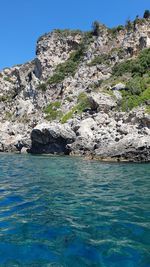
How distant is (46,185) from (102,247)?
940 cm

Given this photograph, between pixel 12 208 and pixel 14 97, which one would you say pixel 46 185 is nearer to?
pixel 12 208

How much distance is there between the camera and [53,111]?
189 ft

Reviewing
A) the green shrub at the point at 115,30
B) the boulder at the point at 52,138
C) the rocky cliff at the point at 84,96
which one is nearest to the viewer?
the rocky cliff at the point at 84,96

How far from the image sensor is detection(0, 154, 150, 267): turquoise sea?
7391 millimetres

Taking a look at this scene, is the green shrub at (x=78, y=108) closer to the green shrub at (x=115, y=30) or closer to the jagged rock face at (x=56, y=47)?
the green shrub at (x=115, y=30)

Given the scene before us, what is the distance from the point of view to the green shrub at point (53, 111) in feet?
180

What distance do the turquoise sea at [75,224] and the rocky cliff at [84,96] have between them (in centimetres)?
1526

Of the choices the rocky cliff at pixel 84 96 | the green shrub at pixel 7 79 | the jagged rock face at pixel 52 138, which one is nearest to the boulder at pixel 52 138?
the jagged rock face at pixel 52 138

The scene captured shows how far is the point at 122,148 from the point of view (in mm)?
30094

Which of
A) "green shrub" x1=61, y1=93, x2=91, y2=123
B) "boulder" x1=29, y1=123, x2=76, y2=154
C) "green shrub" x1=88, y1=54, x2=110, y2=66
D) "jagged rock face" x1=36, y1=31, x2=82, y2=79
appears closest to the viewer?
"boulder" x1=29, y1=123, x2=76, y2=154

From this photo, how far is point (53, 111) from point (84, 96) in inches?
241

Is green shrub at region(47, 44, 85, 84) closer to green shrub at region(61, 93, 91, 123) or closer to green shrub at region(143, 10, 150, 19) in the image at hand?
green shrub at region(143, 10, 150, 19)

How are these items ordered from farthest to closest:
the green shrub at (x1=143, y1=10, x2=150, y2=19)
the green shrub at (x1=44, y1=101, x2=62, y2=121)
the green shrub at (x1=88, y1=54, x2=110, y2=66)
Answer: the green shrub at (x1=143, y1=10, x2=150, y2=19)
the green shrub at (x1=88, y1=54, x2=110, y2=66)
the green shrub at (x1=44, y1=101, x2=62, y2=121)

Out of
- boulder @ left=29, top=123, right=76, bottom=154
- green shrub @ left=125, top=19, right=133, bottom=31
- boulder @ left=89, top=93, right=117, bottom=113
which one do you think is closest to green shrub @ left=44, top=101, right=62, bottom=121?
boulder @ left=29, top=123, right=76, bottom=154
